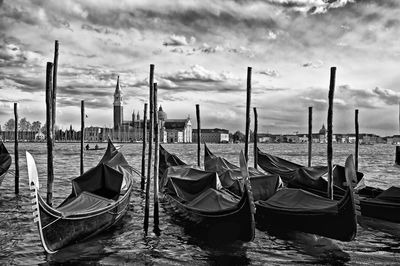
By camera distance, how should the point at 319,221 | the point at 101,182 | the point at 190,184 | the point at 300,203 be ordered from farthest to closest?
the point at 190,184
the point at 101,182
the point at 300,203
the point at 319,221

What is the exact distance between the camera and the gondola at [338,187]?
9461 millimetres

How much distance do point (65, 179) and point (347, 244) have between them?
14669 mm

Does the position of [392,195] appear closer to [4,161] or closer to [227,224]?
[227,224]

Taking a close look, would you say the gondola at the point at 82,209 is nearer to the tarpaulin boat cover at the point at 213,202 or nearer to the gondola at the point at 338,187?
the tarpaulin boat cover at the point at 213,202

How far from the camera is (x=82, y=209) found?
25.6 feet

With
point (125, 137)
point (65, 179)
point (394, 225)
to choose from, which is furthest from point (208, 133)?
point (394, 225)

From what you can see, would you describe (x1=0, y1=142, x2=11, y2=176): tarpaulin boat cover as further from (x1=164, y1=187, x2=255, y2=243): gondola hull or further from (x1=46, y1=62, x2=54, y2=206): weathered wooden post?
(x1=164, y1=187, x2=255, y2=243): gondola hull

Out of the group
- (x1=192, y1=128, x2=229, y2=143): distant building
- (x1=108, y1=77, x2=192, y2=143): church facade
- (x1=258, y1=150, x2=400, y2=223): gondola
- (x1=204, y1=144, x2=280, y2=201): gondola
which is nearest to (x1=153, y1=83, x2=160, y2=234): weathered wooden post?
(x1=204, y1=144, x2=280, y2=201): gondola

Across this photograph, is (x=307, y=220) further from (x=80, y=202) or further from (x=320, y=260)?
(x=80, y=202)

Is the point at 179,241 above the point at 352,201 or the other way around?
the other way around

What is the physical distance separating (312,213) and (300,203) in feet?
1.88

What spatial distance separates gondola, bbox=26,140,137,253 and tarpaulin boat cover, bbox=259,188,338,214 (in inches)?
136

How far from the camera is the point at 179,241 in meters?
8.39

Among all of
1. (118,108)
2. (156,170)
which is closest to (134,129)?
(118,108)
